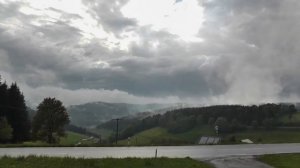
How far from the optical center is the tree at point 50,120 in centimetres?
10731

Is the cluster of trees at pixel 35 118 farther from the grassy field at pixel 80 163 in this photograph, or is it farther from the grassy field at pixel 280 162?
the grassy field at pixel 80 163

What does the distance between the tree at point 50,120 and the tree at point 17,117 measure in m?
3.18

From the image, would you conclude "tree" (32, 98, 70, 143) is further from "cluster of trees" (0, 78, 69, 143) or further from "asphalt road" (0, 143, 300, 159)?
"asphalt road" (0, 143, 300, 159)

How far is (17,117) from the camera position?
107 m

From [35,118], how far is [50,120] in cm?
603

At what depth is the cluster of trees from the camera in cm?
10638

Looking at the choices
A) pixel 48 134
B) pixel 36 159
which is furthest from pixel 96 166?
pixel 48 134

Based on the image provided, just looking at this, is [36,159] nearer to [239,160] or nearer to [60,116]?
[239,160]

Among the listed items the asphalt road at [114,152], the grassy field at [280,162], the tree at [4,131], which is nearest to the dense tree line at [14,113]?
the tree at [4,131]

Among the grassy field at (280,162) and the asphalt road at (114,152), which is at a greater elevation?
the asphalt road at (114,152)

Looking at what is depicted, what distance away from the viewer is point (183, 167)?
33.9m

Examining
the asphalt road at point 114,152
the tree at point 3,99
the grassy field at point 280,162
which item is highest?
the tree at point 3,99

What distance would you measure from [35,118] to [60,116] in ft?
26.6

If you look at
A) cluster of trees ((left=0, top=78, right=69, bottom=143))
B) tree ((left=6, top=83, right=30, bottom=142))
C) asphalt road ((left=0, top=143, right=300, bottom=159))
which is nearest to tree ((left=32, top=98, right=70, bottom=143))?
cluster of trees ((left=0, top=78, right=69, bottom=143))
